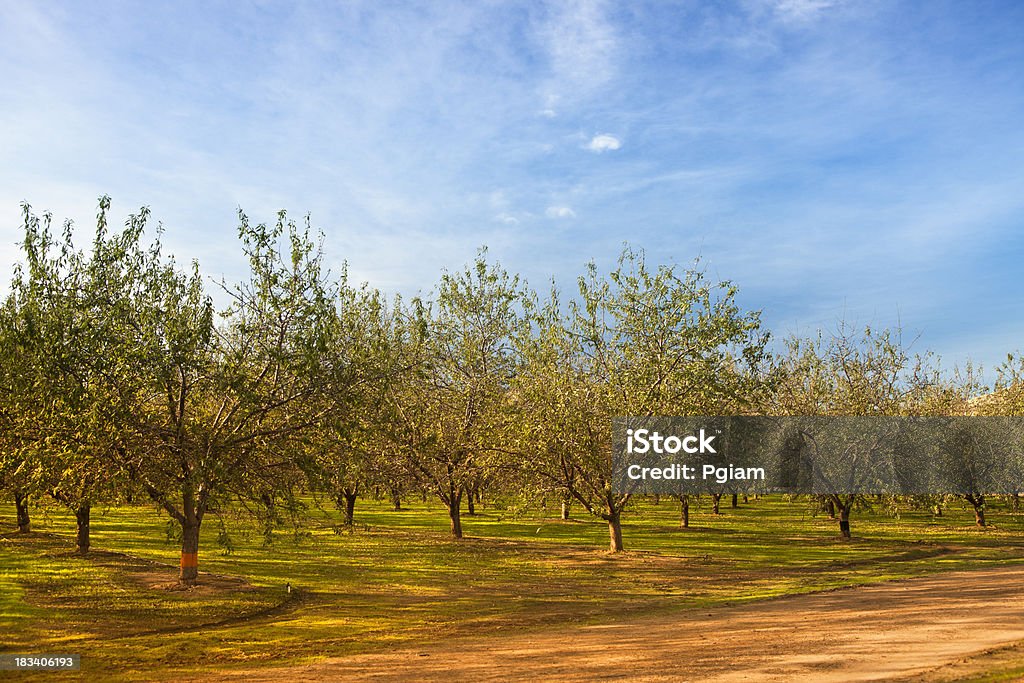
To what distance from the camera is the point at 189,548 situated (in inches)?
1084

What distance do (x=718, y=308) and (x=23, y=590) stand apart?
32.2 m

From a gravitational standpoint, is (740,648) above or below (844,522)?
below

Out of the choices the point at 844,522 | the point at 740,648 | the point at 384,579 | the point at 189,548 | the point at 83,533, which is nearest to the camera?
the point at 740,648

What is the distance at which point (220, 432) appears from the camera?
86.1 feet

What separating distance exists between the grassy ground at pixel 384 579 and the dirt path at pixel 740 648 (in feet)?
6.05

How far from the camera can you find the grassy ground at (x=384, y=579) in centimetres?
2125

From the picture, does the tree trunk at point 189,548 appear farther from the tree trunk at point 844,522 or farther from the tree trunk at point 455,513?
the tree trunk at point 844,522

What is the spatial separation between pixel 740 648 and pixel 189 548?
18.7m

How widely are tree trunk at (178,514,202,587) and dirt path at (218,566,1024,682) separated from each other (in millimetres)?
11085

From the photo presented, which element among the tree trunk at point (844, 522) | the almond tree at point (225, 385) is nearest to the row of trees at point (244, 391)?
the almond tree at point (225, 385)

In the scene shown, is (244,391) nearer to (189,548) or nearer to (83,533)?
(189,548)

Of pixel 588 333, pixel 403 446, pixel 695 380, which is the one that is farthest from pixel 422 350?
pixel 695 380

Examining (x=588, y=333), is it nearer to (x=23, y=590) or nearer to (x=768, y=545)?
(x=768, y=545)

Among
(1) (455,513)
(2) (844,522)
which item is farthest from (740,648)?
(2) (844,522)
